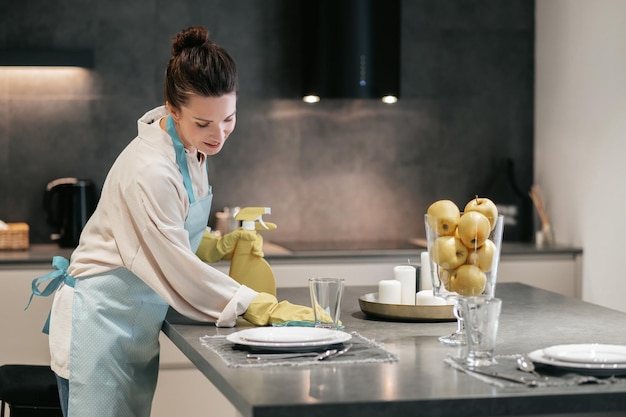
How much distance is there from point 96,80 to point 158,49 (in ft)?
1.01

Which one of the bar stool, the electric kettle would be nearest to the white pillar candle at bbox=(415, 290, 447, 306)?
the bar stool

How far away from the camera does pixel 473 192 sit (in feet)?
15.3

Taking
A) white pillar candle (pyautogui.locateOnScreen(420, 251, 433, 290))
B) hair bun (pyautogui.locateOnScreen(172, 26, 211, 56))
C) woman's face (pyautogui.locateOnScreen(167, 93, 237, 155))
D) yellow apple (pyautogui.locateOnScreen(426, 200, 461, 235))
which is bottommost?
white pillar candle (pyautogui.locateOnScreen(420, 251, 433, 290))

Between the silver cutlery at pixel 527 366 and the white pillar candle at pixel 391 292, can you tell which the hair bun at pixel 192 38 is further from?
the silver cutlery at pixel 527 366

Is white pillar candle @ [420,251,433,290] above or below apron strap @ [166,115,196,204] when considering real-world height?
below

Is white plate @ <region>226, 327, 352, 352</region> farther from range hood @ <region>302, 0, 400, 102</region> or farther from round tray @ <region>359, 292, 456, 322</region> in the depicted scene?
range hood @ <region>302, 0, 400, 102</region>

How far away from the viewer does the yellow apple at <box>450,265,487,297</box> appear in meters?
1.93

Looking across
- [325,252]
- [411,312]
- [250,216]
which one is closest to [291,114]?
[325,252]

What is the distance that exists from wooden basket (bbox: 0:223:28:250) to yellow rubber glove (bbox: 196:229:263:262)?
1666 mm

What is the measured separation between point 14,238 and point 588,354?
114 inches

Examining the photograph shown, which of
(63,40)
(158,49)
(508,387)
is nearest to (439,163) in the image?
(158,49)

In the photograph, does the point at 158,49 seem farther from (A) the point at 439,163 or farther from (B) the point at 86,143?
(A) the point at 439,163

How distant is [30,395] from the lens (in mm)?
2670

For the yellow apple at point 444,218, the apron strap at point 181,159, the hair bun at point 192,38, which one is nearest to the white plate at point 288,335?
the yellow apple at point 444,218
